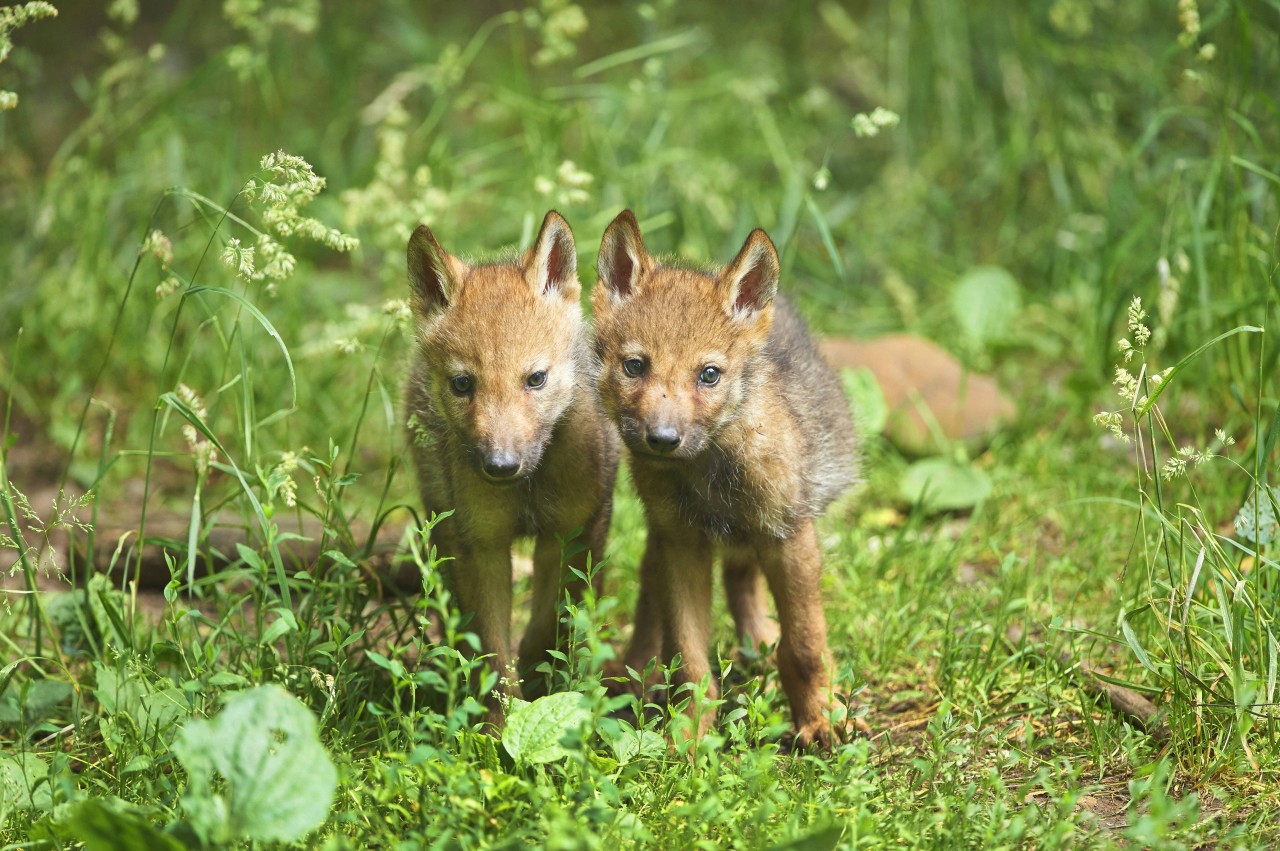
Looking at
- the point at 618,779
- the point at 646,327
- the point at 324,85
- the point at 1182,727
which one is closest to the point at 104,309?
the point at 324,85

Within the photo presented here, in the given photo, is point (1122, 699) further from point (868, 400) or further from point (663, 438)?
point (868, 400)

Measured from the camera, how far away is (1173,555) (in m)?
3.97

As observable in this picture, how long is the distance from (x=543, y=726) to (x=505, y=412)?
0.96 meters

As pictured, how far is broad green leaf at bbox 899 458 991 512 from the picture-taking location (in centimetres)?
517

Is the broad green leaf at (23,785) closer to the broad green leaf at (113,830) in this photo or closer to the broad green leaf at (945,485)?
the broad green leaf at (113,830)

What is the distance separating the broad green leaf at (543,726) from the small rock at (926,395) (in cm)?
284

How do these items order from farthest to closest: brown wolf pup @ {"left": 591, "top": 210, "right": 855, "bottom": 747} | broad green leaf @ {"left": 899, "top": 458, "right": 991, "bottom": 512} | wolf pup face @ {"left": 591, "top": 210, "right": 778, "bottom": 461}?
broad green leaf @ {"left": 899, "top": 458, "right": 991, "bottom": 512}
brown wolf pup @ {"left": 591, "top": 210, "right": 855, "bottom": 747}
wolf pup face @ {"left": 591, "top": 210, "right": 778, "bottom": 461}

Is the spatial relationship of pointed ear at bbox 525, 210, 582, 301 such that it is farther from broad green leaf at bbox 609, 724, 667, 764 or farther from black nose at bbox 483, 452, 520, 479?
broad green leaf at bbox 609, 724, 667, 764

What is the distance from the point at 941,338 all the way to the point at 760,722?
153 inches

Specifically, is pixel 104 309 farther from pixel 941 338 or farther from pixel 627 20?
pixel 627 20

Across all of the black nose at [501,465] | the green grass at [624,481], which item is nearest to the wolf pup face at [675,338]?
the black nose at [501,465]

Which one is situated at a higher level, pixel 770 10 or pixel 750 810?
pixel 770 10

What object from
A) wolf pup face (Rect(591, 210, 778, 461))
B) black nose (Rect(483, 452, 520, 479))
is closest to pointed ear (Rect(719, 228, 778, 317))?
wolf pup face (Rect(591, 210, 778, 461))

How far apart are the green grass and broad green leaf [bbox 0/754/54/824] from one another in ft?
0.04
